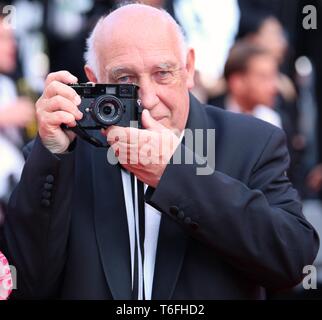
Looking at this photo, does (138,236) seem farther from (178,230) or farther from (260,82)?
(260,82)

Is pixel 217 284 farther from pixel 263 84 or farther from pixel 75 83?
pixel 263 84

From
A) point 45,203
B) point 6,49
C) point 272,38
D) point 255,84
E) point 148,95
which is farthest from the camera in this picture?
point 272,38

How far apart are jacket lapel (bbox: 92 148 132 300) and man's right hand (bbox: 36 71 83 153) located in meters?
0.22

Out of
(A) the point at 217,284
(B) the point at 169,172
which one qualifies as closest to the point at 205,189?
(B) the point at 169,172

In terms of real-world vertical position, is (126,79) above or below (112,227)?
above

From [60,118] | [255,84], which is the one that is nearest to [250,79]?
[255,84]

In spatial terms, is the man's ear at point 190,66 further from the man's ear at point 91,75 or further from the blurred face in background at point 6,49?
the blurred face in background at point 6,49

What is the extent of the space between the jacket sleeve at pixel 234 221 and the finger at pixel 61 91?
0.36m

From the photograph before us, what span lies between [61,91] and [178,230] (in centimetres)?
54

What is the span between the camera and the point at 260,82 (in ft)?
17.5

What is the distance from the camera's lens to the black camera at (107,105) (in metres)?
2.55

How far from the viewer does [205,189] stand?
251 centimetres

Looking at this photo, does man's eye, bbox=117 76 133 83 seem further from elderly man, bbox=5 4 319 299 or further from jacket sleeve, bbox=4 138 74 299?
jacket sleeve, bbox=4 138 74 299
